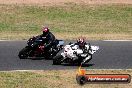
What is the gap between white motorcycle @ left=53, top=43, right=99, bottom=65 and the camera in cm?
2586

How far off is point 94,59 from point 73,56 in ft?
6.52

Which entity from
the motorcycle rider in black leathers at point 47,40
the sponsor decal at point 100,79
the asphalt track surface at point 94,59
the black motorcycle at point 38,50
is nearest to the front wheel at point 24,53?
the black motorcycle at point 38,50

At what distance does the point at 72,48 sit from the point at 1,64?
3.40 m

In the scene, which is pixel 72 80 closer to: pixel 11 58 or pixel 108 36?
pixel 11 58

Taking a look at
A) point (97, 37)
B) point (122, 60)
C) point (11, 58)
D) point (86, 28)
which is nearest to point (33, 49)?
point (11, 58)

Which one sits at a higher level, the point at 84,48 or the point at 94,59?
the point at 84,48

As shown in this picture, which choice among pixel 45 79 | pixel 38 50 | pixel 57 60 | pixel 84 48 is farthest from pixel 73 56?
pixel 45 79

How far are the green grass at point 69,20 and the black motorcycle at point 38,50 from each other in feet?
18.6

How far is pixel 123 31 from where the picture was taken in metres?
35.8

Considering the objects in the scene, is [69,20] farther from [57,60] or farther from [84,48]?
[84,48]

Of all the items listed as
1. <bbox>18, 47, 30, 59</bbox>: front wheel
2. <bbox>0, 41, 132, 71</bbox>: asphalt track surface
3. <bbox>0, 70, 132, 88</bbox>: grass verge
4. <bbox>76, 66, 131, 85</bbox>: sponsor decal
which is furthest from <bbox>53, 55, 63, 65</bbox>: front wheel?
<bbox>76, 66, 131, 85</bbox>: sponsor decal

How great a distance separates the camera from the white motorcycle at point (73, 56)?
2586 centimetres

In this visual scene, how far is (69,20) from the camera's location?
39.1m

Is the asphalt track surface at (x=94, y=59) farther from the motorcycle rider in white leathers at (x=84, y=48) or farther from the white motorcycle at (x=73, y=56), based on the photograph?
the motorcycle rider in white leathers at (x=84, y=48)
